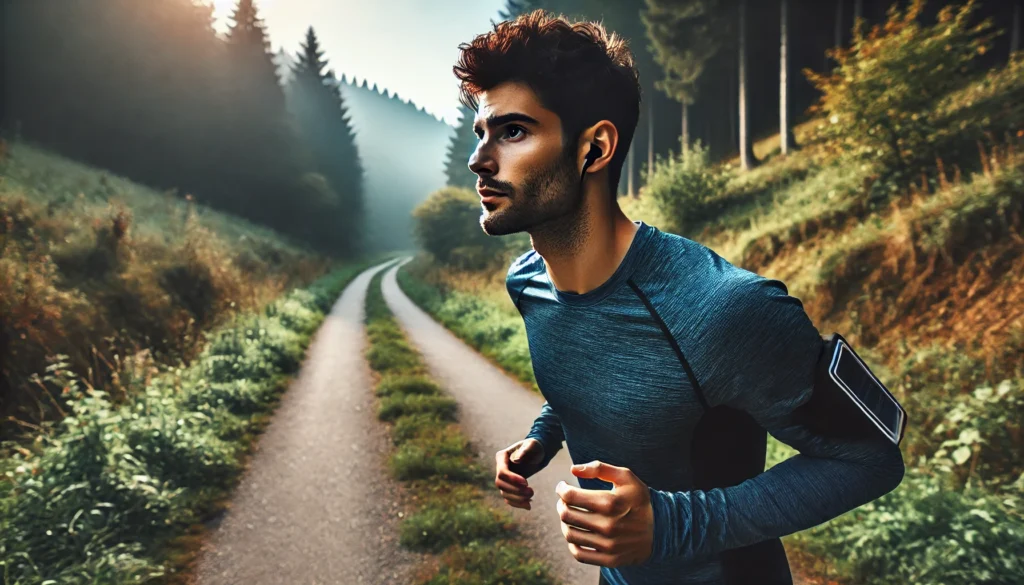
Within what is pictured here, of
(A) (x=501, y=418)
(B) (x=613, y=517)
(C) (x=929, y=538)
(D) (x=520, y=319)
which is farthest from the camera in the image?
(D) (x=520, y=319)

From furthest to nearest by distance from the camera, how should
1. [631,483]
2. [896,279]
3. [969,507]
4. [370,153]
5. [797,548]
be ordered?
[370,153]
[896,279]
[797,548]
[969,507]
[631,483]

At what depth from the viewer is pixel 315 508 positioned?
4867 mm

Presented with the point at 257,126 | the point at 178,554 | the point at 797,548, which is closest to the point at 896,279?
the point at 797,548

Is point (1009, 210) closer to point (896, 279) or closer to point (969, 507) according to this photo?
point (896, 279)

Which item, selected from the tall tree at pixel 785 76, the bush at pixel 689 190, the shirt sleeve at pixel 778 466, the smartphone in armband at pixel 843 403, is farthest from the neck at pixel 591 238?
the tall tree at pixel 785 76

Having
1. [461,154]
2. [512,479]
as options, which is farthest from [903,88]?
[461,154]

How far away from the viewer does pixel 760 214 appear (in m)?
10.9

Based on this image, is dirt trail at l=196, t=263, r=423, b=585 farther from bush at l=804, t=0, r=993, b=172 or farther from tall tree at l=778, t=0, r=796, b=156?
tall tree at l=778, t=0, r=796, b=156

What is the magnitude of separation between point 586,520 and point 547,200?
76cm

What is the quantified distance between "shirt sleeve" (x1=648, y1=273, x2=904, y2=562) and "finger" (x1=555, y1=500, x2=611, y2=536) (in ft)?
0.38

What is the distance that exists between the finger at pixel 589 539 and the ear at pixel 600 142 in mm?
869

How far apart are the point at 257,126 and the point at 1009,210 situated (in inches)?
1516

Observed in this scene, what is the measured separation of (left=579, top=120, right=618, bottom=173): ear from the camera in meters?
1.27

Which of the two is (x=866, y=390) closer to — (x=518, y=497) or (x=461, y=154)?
(x=518, y=497)
